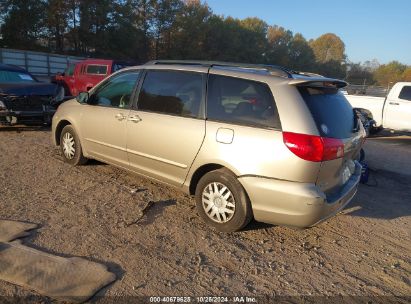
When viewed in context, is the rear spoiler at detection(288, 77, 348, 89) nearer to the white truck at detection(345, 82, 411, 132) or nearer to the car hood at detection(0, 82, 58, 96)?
the car hood at detection(0, 82, 58, 96)

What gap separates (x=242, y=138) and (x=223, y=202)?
0.74 m

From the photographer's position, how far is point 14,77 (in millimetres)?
9398

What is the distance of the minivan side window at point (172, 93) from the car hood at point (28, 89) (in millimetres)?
4763

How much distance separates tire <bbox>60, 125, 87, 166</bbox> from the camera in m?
6.02

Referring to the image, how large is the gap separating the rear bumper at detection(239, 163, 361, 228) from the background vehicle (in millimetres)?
6389

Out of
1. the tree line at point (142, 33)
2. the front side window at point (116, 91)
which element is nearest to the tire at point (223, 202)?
the front side window at point (116, 91)

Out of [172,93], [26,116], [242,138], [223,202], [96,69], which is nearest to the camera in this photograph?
[242,138]

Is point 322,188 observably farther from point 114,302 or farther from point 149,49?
point 149,49

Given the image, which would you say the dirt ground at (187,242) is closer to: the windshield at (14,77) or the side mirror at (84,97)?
the side mirror at (84,97)

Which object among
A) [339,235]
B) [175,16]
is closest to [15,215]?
[339,235]

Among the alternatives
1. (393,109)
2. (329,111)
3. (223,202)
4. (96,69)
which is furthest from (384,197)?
(96,69)

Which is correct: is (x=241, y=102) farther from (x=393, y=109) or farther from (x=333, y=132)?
(x=393, y=109)

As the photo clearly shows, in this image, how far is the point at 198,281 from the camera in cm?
328

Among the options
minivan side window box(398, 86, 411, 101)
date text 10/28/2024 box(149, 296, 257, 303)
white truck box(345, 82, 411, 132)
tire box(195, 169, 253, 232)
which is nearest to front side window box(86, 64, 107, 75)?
white truck box(345, 82, 411, 132)
